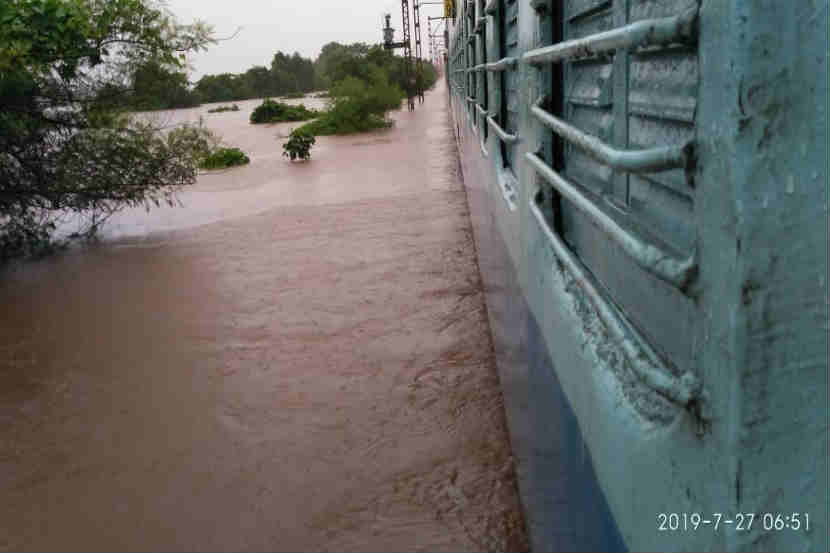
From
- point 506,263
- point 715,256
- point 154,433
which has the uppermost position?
point 715,256

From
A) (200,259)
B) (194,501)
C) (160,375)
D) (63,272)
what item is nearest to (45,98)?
(63,272)

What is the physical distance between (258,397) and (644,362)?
3499mm

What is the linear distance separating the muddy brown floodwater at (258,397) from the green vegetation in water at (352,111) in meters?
15.2

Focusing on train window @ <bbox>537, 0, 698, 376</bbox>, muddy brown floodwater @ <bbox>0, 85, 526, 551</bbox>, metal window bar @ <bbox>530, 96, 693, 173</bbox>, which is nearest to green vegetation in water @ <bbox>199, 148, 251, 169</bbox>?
muddy brown floodwater @ <bbox>0, 85, 526, 551</bbox>

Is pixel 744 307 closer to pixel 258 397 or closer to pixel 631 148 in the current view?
pixel 631 148

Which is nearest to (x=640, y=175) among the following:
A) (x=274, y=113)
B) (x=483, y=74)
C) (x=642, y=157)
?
(x=642, y=157)

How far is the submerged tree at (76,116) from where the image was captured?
25.3ft

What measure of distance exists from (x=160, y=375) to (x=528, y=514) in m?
2.98

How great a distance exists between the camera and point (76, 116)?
8.45 metres

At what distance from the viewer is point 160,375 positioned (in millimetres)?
4895

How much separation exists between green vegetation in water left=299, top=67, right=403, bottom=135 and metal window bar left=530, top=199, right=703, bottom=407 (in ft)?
73.8

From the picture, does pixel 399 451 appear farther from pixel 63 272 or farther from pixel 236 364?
pixel 63 272

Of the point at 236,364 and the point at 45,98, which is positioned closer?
the point at 236,364

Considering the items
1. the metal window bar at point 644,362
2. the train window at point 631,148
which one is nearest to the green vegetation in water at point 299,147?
the train window at point 631,148
